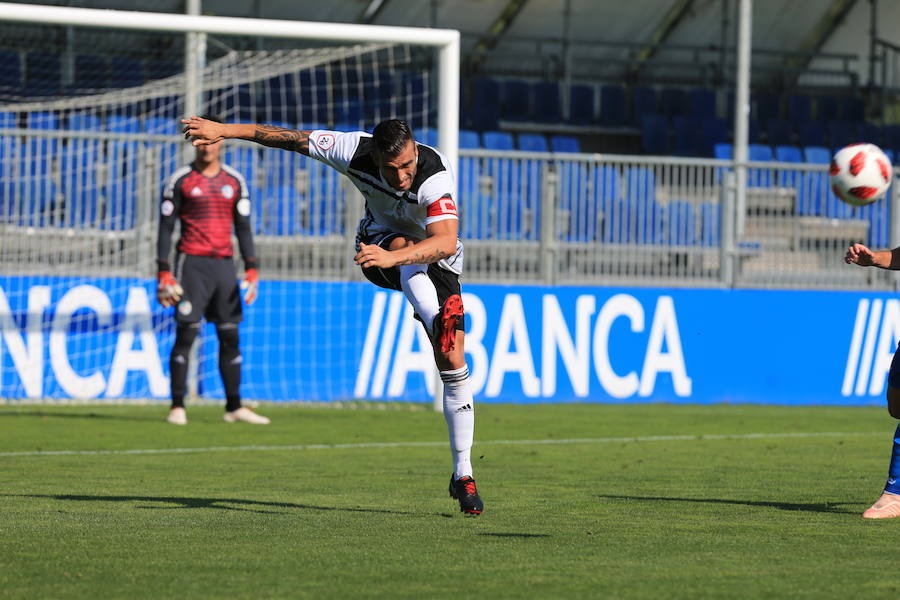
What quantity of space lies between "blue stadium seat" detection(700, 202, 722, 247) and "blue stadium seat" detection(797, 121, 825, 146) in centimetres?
994

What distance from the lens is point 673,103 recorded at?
25500 mm

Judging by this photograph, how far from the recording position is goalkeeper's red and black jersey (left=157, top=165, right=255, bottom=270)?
480 inches

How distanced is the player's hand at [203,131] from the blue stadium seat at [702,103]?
1920 centimetres

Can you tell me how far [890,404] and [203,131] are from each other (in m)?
3.50

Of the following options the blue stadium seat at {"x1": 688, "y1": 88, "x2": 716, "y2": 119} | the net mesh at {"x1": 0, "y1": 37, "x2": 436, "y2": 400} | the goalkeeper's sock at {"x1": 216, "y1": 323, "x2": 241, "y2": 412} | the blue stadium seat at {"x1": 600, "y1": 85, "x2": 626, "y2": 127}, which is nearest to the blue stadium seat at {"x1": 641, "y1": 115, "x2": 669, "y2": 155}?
the blue stadium seat at {"x1": 600, "y1": 85, "x2": 626, "y2": 127}

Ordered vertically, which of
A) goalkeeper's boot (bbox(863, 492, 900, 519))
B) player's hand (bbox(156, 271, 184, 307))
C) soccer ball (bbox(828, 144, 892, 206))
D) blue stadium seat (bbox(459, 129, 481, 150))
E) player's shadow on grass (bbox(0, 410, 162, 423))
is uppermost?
blue stadium seat (bbox(459, 129, 481, 150))

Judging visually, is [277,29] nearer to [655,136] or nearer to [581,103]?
[655,136]

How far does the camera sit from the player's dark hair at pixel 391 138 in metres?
6.58

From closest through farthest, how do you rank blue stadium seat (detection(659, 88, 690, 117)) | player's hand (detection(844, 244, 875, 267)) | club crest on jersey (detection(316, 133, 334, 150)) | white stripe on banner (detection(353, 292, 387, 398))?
player's hand (detection(844, 244, 875, 267)) → club crest on jersey (detection(316, 133, 334, 150)) → white stripe on banner (detection(353, 292, 387, 398)) → blue stadium seat (detection(659, 88, 690, 117))

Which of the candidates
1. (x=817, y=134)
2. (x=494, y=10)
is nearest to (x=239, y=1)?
(x=494, y=10)

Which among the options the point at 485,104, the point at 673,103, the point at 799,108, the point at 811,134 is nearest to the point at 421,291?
the point at 485,104

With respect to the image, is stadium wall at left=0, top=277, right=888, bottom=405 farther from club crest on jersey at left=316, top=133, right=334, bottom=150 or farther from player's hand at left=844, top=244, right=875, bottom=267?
player's hand at left=844, top=244, right=875, bottom=267

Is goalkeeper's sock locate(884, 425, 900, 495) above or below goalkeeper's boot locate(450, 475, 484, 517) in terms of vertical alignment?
above

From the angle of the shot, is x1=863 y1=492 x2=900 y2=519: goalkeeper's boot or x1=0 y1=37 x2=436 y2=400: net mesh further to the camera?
x1=0 y1=37 x2=436 y2=400: net mesh
